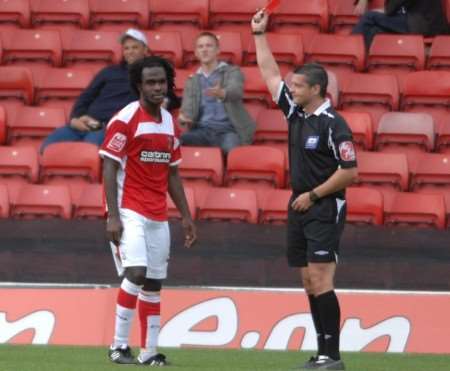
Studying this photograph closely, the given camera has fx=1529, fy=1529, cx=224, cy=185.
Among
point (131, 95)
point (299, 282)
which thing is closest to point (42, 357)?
point (299, 282)

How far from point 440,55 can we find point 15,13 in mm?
4214

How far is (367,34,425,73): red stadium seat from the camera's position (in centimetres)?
1420

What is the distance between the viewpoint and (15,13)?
15.2 metres

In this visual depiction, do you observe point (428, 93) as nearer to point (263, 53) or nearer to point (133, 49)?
point (133, 49)

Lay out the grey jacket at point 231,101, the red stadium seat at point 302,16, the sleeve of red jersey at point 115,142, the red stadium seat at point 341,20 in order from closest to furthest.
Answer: the sleeve of red jersey at point 115,142, the grey jacket at point 231,101, the red stadium seat at point 302,16, the red stadium seat at point 341,20

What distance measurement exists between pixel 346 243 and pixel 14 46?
15.2ft

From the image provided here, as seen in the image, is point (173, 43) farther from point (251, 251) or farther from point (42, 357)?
point (42, 357)

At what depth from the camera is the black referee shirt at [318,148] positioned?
8664 millimetres

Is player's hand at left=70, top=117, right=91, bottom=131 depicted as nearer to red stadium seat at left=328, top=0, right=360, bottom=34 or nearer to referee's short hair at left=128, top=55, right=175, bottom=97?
red stadium seat at left=328, top=0, right=360, bottom=34

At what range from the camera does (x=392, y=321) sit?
36.0ft

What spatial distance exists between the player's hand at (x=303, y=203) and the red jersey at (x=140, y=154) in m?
0.81

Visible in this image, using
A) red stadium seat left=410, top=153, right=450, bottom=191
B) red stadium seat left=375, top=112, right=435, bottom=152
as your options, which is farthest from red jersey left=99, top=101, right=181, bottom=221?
red stadium seat left=375, top=112, right=435, bottom=152

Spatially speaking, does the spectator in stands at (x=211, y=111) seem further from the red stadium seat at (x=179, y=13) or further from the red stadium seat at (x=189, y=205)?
the red stadium seat at (x=179, y=13)

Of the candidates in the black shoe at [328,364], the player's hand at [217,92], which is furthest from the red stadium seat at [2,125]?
the black shoe at [328,364]
